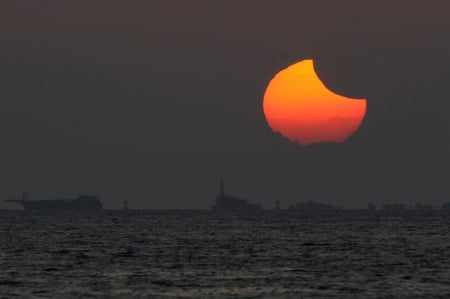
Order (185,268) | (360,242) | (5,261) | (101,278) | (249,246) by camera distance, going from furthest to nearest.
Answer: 1. (360,242)
2. (249,246)
3. (5,261)
4. (185,268)
5. (101,278)

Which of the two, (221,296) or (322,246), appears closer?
(221,296)

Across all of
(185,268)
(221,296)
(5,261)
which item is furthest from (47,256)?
(221,296)

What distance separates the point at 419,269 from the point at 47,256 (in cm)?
3751

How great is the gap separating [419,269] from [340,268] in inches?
248

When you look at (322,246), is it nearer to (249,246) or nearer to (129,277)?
(249,246)

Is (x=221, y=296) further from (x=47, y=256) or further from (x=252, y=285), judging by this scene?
(x=47, y=256)

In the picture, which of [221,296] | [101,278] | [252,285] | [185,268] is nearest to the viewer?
[221,296]

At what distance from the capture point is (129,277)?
295 ft

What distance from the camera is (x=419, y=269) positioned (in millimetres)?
100125

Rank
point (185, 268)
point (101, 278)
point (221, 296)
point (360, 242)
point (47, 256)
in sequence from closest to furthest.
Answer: point (221, 296) < point (101, 278) < point (185, 268) < point (47, 256) < point (360, 242)

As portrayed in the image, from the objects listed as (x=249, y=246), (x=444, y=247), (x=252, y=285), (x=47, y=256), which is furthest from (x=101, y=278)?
(x=444, y=247)

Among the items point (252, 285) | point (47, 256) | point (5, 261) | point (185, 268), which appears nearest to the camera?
point (252, 285)

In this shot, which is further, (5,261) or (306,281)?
(5,261)

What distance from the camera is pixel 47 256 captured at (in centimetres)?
11894
